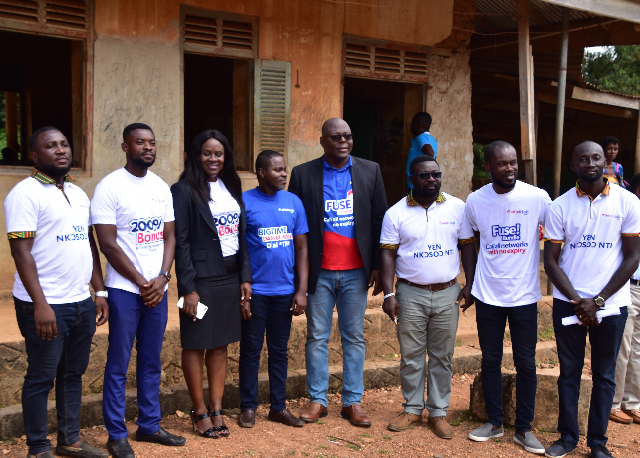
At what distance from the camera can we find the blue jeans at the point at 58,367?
3.35 m

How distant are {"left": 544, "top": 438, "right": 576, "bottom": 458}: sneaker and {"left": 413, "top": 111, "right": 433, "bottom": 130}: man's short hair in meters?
4.25

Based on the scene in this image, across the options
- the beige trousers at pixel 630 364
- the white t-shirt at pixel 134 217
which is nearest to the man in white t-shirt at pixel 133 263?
the white t-shirt at pixel 134 217

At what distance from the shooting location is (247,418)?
426 cm

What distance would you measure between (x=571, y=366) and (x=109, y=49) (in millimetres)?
4865

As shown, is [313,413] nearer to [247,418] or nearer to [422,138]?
[247,418]

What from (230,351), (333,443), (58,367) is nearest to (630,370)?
(333,443)

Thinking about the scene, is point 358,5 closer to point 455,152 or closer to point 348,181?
point 455,152

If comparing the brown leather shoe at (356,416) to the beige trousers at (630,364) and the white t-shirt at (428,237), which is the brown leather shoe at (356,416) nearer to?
the white t-shirt at (428,237)

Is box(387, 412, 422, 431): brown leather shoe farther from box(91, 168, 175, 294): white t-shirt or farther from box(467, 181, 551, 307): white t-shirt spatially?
box(91, 168, 175, 294): white t-shirt

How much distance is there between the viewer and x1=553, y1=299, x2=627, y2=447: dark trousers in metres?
3.90

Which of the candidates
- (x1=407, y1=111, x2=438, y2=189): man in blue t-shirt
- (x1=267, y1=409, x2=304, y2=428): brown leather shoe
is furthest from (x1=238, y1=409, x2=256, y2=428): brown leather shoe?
(x1=407, y1=111, x2=438, y2=189): man in blue t-shirt

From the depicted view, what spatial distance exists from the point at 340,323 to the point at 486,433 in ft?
4.14

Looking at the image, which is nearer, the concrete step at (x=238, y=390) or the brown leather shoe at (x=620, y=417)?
the concrete step at (x=238, y=390)

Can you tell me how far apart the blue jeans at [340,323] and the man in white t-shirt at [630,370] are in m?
2.17
